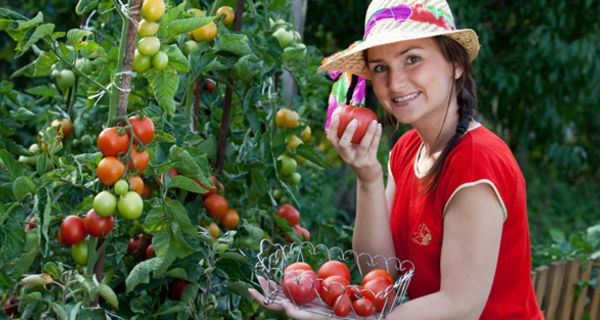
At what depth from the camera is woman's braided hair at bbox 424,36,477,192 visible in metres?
1.65

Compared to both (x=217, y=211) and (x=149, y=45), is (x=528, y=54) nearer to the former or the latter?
(x=217, y=211)

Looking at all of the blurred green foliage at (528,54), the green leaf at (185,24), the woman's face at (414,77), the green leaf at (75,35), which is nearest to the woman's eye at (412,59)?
the woman's face at (414,77)

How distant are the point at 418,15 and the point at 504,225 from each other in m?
0.47

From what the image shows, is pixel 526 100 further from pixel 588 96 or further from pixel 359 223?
pixel 359 223

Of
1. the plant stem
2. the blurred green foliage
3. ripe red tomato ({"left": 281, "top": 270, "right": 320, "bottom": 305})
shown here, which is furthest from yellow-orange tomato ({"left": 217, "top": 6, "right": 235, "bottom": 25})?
the blurred green foliage

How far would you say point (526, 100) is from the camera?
13.8 feet

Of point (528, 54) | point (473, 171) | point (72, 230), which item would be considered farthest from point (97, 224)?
point (528, 54)

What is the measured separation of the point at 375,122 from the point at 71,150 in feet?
3.05

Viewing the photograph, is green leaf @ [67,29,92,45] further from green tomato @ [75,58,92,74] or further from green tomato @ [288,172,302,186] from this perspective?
green tomato @ [288,172,302,186]

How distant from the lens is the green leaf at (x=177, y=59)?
151cm

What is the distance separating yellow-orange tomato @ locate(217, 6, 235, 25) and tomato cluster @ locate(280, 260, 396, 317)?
2.27 feet

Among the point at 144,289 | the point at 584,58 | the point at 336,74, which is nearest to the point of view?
the point at 144,289

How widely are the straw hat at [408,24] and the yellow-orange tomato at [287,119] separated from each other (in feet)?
1.04

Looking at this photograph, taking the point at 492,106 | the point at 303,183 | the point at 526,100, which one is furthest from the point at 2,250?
the point at 492,106
